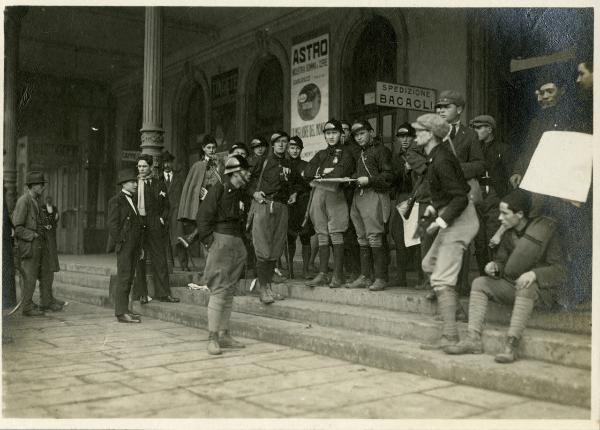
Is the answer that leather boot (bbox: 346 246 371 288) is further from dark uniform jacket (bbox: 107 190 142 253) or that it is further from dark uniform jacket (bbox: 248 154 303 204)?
dark uniform jacket (bbox: 107 190 142 253)

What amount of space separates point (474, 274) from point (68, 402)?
470 centimetres

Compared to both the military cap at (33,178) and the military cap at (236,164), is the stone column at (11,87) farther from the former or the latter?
the military cap at (236,164)

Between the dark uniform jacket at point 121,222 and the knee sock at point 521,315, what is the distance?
455 centimetres

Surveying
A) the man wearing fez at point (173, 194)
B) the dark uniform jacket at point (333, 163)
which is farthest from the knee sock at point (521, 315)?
the man wearing fez at point (173, 194)

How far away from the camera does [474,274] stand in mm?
7312

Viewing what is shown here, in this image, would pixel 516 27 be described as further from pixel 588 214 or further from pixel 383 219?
pixel 588 214

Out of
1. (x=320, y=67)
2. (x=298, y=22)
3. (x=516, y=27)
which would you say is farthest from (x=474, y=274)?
(x=298, y=22)

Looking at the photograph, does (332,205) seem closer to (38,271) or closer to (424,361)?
(424,361)

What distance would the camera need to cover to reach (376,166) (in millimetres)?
6699

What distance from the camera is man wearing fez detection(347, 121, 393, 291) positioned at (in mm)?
6539

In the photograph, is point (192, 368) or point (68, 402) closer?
point (68, 402)

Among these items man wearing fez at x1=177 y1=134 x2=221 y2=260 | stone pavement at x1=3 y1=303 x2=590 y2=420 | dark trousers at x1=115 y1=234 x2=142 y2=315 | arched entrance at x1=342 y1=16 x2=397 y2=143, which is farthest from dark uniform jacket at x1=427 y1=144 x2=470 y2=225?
arched entrance at x1=342 y1=16 x2=397 y2=143

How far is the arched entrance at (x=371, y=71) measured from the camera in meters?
9.91

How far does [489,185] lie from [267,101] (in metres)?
7.59
